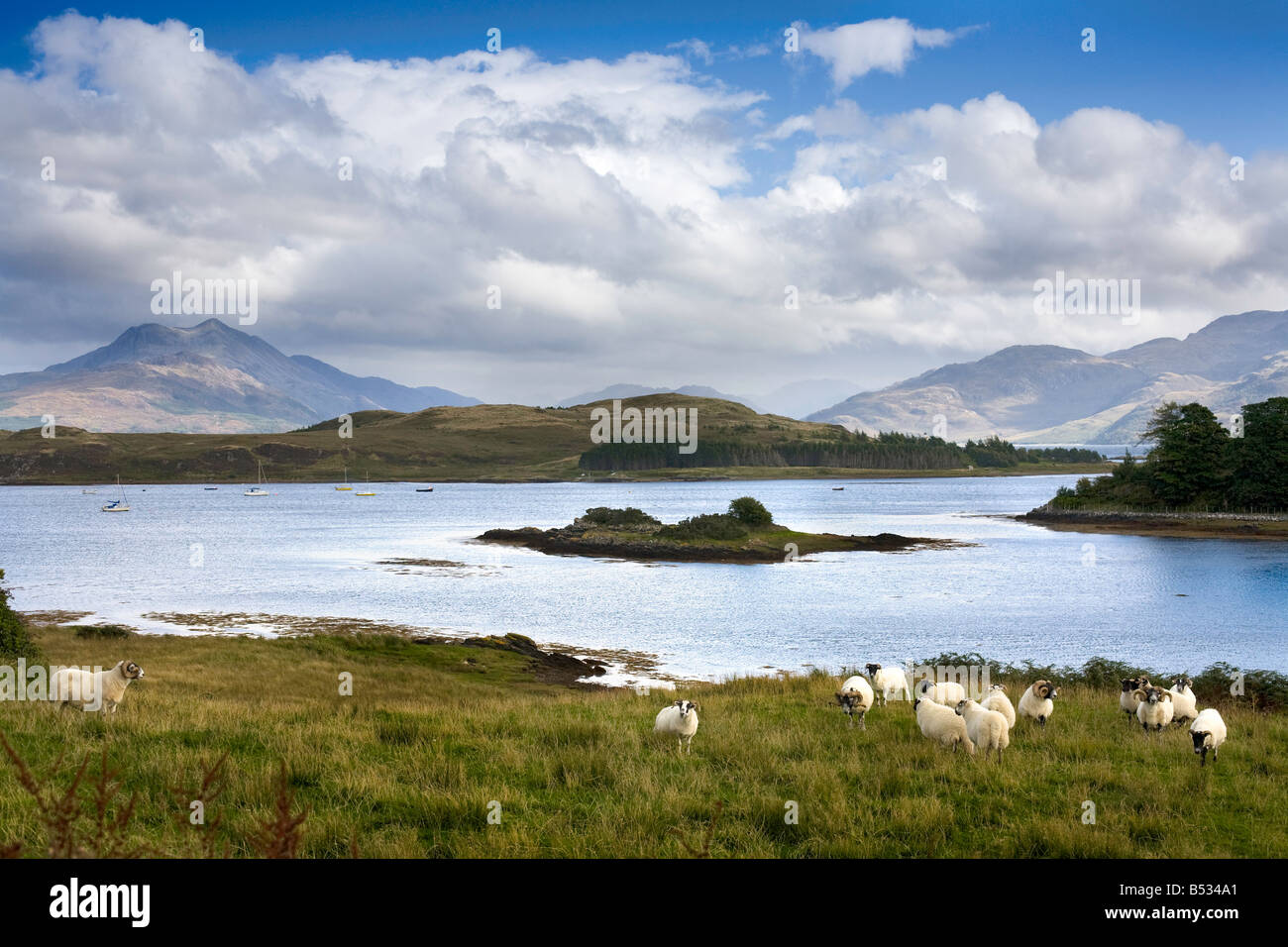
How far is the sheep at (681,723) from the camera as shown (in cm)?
1373

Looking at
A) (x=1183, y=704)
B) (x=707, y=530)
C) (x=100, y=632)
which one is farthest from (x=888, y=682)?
(x=707, y=530)

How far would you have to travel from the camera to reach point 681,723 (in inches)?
548

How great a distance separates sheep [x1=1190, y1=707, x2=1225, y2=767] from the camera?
12719 millimetres

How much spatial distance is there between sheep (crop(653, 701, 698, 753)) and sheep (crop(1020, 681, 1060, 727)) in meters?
6.66

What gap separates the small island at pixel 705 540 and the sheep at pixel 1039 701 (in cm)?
7321

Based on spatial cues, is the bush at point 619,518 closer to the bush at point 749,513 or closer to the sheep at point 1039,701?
the bush at point 749,513

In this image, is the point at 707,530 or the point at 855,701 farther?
the point at 707,530

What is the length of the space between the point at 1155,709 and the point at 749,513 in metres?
87.8

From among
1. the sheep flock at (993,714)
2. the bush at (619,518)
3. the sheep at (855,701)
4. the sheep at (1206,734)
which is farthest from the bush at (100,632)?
the bush at (619,518)

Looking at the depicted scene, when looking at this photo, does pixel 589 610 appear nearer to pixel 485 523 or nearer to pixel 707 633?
pixel 707 633

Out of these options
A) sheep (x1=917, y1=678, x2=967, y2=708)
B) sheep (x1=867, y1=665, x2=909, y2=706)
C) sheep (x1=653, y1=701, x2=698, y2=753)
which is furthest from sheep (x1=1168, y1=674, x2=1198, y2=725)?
sheep (x1=653, y1=701, x2=698, y2=753)

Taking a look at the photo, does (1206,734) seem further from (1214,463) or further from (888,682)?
(1214,463)

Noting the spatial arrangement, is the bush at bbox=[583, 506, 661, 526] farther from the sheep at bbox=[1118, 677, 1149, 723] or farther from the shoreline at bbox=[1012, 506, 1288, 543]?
the sheep at bbox=[1118, 677, 1149, 723]
